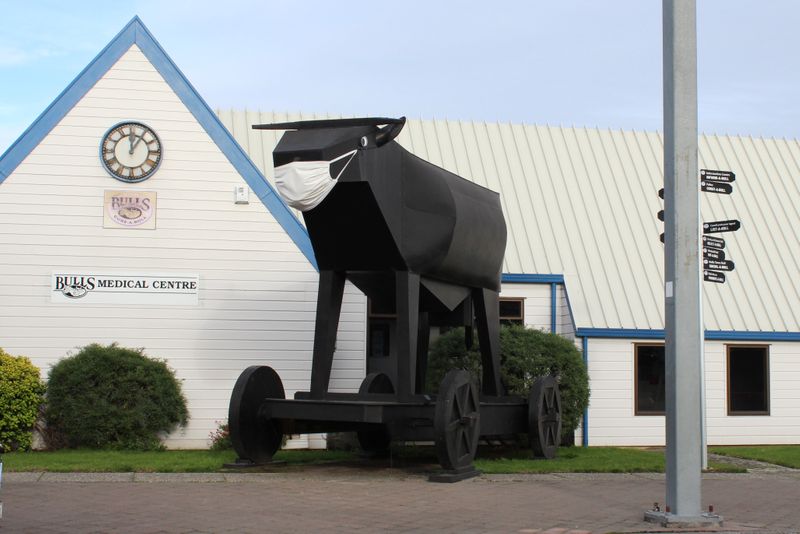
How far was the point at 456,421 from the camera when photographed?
1291cm

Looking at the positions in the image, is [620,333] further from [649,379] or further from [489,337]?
[489,337]

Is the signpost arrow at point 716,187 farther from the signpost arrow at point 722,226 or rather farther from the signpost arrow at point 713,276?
the signpost arrow at point 713,276

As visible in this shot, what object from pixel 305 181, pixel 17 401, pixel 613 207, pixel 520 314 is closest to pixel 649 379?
pixel 520 314

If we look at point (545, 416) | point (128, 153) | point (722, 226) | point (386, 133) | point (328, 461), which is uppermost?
point (128, 153)

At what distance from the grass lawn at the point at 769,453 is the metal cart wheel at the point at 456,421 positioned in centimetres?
531

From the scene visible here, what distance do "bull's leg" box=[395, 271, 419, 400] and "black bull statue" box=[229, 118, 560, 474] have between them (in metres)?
0.01

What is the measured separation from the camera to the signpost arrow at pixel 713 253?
1557 centimetres

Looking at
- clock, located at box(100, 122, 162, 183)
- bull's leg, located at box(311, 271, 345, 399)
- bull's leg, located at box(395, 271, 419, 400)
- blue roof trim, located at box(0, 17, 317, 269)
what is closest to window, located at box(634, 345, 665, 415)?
blue roof trim, located at box(0, 17, 317, 269)

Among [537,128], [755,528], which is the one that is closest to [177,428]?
[755,528]

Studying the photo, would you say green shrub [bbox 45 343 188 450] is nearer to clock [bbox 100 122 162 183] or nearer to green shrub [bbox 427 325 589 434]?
clock [bbox 100 122 162 183]

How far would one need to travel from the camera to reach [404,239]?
43.0 feet

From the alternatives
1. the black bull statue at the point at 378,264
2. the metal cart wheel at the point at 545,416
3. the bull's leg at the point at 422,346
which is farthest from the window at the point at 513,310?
the black bull statue at the point at 378,264

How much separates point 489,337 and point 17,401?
7307mm

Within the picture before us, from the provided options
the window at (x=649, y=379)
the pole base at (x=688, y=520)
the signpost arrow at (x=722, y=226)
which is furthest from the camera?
the window at (x=649, y=379)
